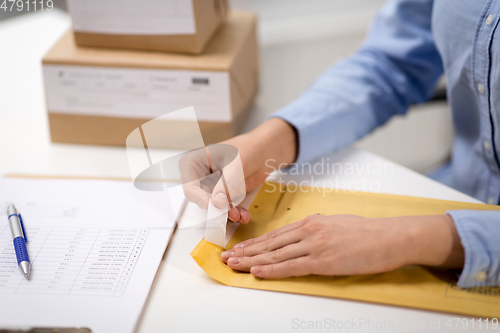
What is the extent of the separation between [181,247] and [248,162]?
A: 17 cm

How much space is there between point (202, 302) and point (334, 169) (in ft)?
1.16

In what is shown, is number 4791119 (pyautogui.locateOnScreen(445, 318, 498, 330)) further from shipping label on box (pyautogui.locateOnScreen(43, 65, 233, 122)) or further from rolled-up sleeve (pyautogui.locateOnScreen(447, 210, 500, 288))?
A: shipping label on box (pyautogui.locateOnScreen(43, 65, 233, 122))

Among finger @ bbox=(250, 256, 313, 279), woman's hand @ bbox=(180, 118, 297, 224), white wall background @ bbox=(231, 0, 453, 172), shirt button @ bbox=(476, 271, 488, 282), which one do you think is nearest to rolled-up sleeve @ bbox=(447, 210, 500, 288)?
shirt button @ bbox=(476, 271, 488, 282)

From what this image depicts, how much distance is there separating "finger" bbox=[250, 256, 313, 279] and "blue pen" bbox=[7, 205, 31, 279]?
300mm

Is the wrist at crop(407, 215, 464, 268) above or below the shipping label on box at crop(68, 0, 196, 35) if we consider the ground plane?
below

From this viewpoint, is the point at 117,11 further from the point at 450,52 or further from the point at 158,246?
the point at 450,52

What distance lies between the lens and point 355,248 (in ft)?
1.74

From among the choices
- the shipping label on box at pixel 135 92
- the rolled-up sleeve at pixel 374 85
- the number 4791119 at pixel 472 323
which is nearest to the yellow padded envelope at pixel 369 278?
the number 4791119 at pixel 472 323

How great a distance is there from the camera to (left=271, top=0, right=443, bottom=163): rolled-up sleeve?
0.79 m

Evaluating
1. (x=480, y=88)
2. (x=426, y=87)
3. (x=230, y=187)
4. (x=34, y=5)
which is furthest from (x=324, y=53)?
(x=230, y=187)

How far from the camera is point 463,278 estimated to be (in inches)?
20.1

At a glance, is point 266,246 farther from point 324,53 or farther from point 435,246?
point 324,53

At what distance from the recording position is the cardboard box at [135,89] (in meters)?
0.81

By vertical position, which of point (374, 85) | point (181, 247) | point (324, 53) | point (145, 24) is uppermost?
point (145, 24)
